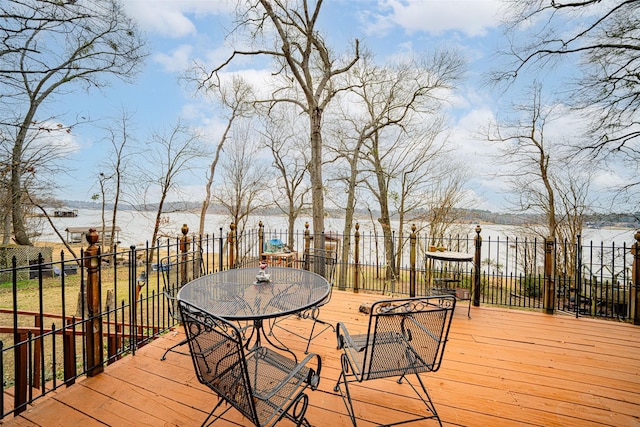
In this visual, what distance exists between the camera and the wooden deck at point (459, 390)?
191cm

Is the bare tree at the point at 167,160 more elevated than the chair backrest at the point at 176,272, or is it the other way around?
the bare tree at the point at 167,160

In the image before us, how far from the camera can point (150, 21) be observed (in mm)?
6727

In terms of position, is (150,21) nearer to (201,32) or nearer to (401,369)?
(201,32)

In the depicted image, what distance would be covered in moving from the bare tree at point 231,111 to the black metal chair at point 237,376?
36.1 feet

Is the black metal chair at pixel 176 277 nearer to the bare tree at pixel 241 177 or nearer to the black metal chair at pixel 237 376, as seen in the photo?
the black metal chair at pixel 237 376

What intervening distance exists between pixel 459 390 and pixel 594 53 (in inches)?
295

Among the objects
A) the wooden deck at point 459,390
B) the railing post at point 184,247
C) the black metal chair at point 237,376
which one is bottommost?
the wooden deck at point 459,390

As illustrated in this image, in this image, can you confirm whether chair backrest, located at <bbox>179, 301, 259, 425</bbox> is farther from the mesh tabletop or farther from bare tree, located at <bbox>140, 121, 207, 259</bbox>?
bare tree, located at <bbox>140, 121, 207, 259</bbox>

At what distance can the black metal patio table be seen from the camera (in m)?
2.19

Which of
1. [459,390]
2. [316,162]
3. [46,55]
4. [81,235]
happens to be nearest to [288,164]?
[316,162]

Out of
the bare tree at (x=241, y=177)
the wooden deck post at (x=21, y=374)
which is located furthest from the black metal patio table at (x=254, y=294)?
the bare tree at (x=241, y=177)

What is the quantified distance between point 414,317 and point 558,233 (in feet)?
33.0

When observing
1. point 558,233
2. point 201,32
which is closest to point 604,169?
point 558,233

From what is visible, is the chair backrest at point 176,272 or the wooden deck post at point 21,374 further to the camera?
the chair backrest at point 176,272
